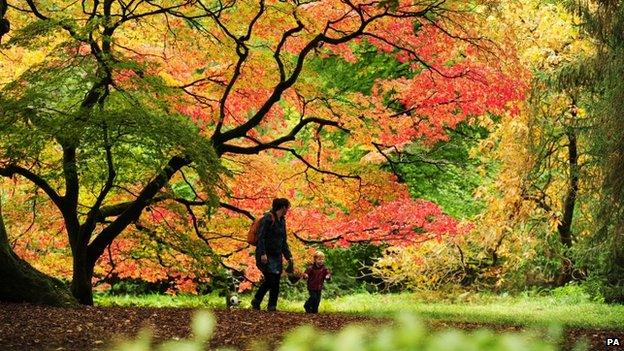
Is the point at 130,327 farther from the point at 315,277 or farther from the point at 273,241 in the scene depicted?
the point at 315,277

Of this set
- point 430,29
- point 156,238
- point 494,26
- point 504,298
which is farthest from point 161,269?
point 504,298

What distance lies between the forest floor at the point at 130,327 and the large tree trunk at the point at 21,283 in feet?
0.94

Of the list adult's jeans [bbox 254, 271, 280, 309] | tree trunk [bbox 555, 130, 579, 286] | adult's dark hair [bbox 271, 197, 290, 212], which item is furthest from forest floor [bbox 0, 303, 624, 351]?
A: tree trunk [bbox 555, 130, 579, 286]

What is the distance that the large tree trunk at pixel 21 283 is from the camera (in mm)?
7734

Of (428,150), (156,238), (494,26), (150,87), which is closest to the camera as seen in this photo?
(150,87)

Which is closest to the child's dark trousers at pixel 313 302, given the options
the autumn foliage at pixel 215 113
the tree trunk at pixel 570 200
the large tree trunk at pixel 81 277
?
the autumn foliage at pixel 215 113

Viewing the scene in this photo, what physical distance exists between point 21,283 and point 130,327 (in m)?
2.05

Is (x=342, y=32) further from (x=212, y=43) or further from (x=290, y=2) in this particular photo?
(x=212, y=43)

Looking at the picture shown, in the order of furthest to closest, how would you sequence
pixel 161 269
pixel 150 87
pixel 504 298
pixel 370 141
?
pixel 504 298
pixel 161 269
pixel 370 141
pixel 150 87

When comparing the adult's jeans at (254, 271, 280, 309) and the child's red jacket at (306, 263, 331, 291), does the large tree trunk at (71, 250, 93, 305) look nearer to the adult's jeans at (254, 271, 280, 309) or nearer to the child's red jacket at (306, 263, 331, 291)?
the adult's jeans at (254, 271, 280, 309)

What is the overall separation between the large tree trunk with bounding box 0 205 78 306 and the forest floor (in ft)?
0.94

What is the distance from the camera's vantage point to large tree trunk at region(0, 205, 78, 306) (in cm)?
773

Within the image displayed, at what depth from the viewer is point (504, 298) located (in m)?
17.0

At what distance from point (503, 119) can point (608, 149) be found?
354 centimetres
